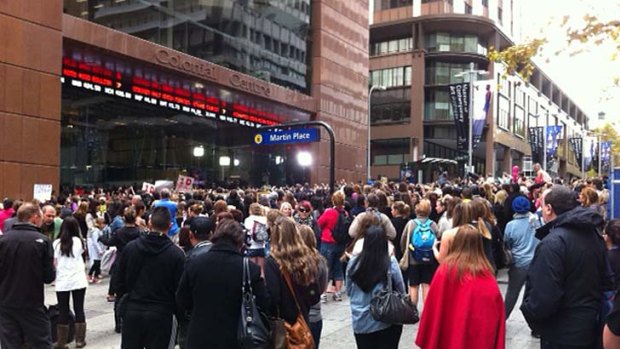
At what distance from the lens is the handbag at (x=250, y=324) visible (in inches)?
171

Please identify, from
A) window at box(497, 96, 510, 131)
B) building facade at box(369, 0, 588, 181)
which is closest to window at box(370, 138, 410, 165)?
building facade at box(369, 0, 588, 181)

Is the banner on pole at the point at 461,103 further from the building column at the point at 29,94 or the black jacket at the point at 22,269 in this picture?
the black jacket at the point at 22,269

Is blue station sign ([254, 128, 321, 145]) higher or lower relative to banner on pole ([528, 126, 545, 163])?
lower

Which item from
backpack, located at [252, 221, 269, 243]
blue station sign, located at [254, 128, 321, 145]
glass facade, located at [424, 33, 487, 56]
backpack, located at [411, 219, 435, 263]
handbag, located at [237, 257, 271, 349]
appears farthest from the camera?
glass facade, located at [424, 33, 487, 56]

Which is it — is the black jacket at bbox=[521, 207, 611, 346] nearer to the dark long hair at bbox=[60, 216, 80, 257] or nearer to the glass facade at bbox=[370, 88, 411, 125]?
the dark long hair at bbox=[60, 216, 80, 257]

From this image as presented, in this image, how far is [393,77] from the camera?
195ft

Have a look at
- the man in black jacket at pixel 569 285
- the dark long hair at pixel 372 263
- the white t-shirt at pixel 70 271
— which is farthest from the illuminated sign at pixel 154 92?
the man in black jacket at pixel 569 285

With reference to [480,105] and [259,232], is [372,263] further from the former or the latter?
[480,105]

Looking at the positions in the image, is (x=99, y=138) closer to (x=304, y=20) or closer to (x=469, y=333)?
(x=304, y=20)

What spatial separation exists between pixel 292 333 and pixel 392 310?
944 millimetres

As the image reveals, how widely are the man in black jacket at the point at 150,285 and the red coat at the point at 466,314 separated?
96.6 inches

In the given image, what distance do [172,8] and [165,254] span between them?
2261cm

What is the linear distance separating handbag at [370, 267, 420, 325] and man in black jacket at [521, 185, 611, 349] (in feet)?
3.51

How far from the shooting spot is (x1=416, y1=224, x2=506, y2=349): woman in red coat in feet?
13.6
